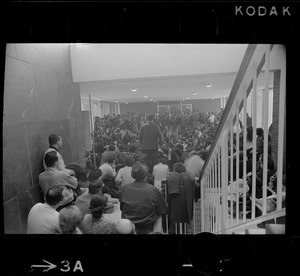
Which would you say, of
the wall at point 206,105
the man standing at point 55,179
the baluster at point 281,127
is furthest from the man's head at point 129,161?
the baluster at point 281,127

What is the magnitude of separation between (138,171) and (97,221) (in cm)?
26

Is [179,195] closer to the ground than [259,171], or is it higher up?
closer to the ground

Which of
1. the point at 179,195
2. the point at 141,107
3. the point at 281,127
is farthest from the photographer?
the point at 179,195

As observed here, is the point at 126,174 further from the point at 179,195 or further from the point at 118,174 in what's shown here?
the point at 179,195

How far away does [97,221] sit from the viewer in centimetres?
105

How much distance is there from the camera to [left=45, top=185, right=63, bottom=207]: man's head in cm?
104

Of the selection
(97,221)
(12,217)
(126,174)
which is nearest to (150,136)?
(126,174)

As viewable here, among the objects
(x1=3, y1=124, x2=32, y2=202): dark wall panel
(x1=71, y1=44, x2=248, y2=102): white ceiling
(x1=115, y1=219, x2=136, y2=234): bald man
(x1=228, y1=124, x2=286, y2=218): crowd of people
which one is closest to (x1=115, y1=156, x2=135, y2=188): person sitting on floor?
(x1=115, y1=219, x2=136, y2=234): bald man

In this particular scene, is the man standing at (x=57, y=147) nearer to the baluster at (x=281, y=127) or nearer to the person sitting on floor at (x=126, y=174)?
the person sitting on floor at (x=126, y=174)

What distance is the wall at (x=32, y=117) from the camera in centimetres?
96

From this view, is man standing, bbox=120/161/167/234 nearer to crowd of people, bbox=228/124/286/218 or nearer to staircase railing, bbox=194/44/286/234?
staircase railing, bbox=194/44/286/234

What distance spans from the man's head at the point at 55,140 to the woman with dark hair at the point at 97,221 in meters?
0.26
